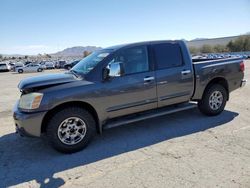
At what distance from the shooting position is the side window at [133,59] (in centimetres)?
524

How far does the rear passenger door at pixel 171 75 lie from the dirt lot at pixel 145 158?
2.16 ft

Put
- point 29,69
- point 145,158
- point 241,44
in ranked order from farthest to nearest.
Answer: point 241,44 → point 29,69 → point 145,158

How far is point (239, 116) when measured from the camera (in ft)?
21.1

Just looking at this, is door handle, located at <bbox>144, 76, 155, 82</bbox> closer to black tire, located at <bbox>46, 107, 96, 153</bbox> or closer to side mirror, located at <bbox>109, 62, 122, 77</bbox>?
side mirror, located at <bbox>109, 62, 122, 77</bbox>

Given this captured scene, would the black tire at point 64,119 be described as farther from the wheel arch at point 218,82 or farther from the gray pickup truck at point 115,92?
the wheel arch at point 218,82

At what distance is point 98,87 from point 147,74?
1114 millimetres

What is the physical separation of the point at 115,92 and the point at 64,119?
1073mm

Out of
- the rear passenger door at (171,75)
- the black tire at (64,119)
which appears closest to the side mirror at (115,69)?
the black tire at (64,119)

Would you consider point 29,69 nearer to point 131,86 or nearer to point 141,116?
point 141,116

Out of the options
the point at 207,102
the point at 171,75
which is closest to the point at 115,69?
the point at 171,75

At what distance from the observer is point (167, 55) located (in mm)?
5801

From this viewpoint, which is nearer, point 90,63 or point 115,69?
point 115,69

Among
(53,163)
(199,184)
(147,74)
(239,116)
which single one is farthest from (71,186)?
(239,116)

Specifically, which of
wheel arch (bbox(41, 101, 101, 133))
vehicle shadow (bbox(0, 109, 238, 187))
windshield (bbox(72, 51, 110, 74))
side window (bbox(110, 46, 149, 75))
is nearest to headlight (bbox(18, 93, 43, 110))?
wheel arch (bbox(41, 101, 101, 133))
